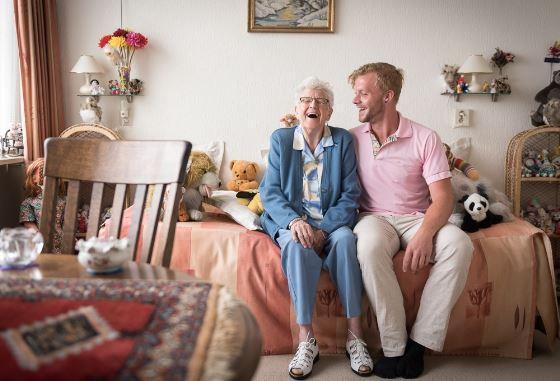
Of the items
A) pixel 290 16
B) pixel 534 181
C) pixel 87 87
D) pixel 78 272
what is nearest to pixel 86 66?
pixel 87 87

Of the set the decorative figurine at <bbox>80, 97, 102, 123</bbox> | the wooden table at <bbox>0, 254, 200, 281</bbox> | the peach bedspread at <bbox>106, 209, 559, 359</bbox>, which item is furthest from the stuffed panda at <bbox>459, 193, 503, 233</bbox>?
the decorative figurine at <bbox>80, 97, 102, 123</bbox>

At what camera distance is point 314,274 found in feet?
6.47

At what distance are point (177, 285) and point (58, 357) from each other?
11.3 inches

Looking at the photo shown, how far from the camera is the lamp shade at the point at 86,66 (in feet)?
10.0

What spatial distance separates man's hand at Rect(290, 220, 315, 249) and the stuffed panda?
760 mm

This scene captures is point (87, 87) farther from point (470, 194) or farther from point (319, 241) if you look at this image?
point (470, 194)

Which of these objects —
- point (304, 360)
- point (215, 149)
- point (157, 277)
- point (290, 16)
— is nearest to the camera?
point (157, 277)

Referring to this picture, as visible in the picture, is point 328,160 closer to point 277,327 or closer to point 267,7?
point 277,327

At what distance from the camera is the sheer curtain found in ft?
9.68

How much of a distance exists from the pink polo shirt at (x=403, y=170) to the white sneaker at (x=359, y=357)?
1.90 feet

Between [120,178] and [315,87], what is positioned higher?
[315,87]

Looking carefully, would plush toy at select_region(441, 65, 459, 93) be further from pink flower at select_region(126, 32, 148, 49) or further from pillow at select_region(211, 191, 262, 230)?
pink flower at select_region(126, 32, 148, 49)

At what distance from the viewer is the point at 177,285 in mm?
870

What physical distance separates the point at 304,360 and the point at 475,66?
2.03 meters
